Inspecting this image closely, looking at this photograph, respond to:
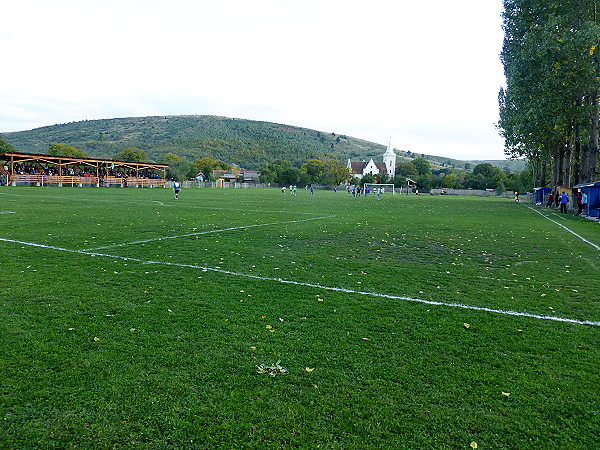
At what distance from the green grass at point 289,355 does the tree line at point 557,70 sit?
76.0 ft

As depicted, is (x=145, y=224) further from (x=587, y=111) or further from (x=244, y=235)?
(x=587, y=111)

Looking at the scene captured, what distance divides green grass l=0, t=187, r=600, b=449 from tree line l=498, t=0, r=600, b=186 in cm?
2317

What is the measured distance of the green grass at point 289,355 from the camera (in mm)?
3176

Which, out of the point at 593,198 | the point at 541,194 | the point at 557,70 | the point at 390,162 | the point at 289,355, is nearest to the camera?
the point at 289,355

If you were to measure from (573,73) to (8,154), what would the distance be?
59.9 m

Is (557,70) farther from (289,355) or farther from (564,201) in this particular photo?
(289,355)

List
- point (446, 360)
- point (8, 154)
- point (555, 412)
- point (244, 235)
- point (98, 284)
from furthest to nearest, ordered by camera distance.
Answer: point (8, 154)
point (244, 235)
point (98, 284)
point (446, 360)
point (555, 412)

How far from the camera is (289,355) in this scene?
14.5ft

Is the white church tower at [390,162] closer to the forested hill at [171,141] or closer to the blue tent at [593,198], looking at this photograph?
the forested hill at [171,141]

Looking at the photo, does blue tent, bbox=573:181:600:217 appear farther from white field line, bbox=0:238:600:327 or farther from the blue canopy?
white field line, bbox=0:238:600:327

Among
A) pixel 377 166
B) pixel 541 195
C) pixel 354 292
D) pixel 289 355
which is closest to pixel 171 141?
pixel 377 166

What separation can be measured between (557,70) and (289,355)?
30319 mm

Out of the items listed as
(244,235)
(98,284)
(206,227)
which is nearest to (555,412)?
(98,284)

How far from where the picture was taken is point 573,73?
26828mm
